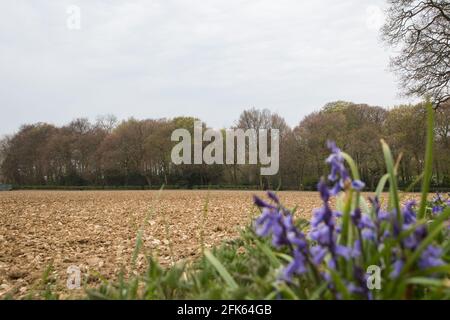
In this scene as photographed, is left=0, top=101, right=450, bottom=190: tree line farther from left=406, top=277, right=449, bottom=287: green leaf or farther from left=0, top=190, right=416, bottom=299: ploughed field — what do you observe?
left=406, top=277, right=449, bottom=287: green leaf

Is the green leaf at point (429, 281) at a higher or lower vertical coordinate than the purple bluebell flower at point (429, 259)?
lower

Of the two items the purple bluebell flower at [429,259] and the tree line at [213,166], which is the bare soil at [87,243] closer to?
the purple bluebell flower at [429,259]

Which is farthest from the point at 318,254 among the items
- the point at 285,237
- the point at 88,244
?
the point at 88,244

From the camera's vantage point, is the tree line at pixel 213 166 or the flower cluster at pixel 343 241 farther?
the tree line at pixel 213 166

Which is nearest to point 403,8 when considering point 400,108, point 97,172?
point 400,108

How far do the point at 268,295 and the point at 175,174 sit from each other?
180 ft

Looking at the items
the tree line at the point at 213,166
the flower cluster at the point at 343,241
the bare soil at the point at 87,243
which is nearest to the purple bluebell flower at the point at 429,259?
the flower cluster at the point at 343,241

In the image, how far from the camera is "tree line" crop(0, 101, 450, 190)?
42188 mm

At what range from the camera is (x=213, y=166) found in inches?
2119

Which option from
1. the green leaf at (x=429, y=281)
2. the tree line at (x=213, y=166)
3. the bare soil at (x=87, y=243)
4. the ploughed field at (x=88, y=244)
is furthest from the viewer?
the tree line at (x=213, y=166)

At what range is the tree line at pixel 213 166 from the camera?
42.2 metres

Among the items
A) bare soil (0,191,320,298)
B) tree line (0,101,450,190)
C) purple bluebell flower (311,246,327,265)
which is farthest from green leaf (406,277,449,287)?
tree line (0,101,450,190)

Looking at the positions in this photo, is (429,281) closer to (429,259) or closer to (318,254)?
(429,259)
